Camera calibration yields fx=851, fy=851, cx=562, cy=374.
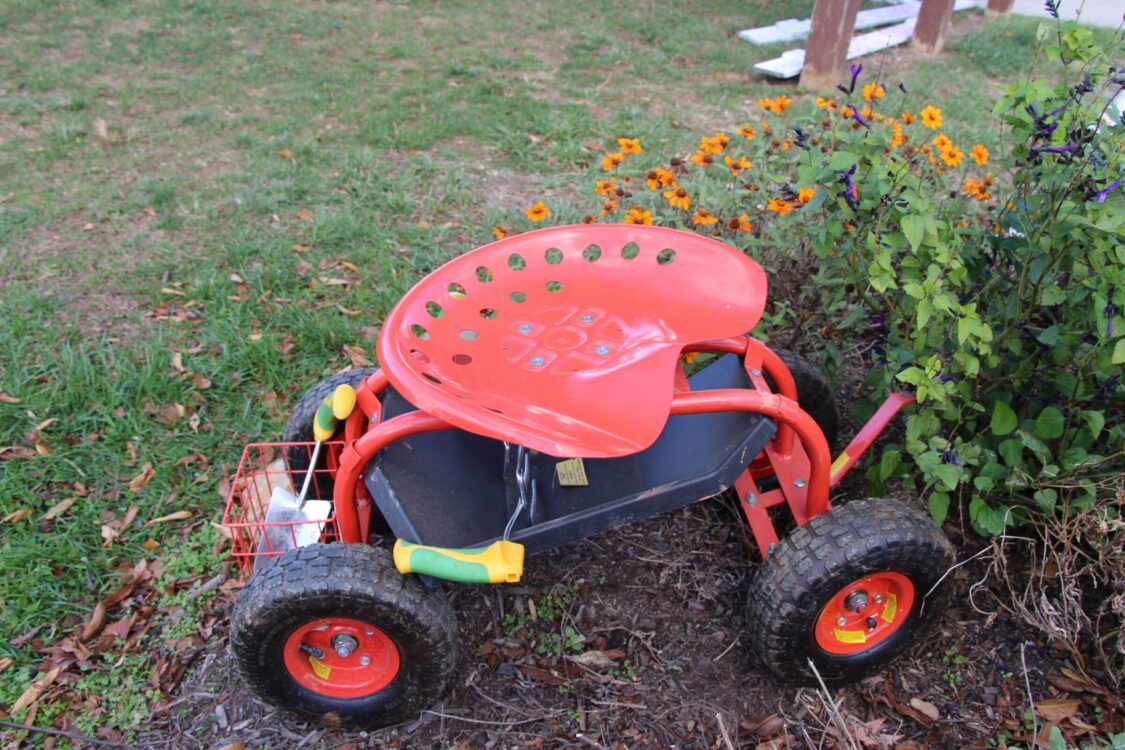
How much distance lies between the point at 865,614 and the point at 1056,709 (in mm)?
483

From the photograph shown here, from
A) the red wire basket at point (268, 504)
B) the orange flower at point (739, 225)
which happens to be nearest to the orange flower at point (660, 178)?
the orange flower at point (739, 225)

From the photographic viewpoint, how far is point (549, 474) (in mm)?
2055

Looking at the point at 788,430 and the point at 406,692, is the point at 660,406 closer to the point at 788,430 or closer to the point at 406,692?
the point at 788,430

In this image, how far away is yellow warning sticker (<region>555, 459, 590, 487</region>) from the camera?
2014 millimetres

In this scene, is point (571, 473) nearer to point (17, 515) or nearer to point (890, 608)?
point (890, 608)

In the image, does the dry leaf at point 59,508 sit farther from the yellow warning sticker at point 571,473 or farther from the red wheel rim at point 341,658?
the yellow warning sticker at point 571,473

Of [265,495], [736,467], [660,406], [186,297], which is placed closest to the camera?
[660,406]

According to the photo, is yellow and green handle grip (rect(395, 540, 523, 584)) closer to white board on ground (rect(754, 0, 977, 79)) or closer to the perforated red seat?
the perforated red seat

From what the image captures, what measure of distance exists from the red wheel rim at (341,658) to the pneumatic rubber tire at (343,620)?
0.01 meters

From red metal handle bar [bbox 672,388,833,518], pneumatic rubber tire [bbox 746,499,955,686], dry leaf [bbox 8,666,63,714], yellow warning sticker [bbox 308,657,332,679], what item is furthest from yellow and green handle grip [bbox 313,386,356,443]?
pneumatic rubber tire [bbox 746,499,955,686]

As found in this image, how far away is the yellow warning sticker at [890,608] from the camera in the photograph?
78.7 inches

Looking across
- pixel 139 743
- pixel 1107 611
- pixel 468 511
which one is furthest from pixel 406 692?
pixel 1107 611

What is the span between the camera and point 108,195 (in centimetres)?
403

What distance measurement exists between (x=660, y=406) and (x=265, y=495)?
1302 mm
